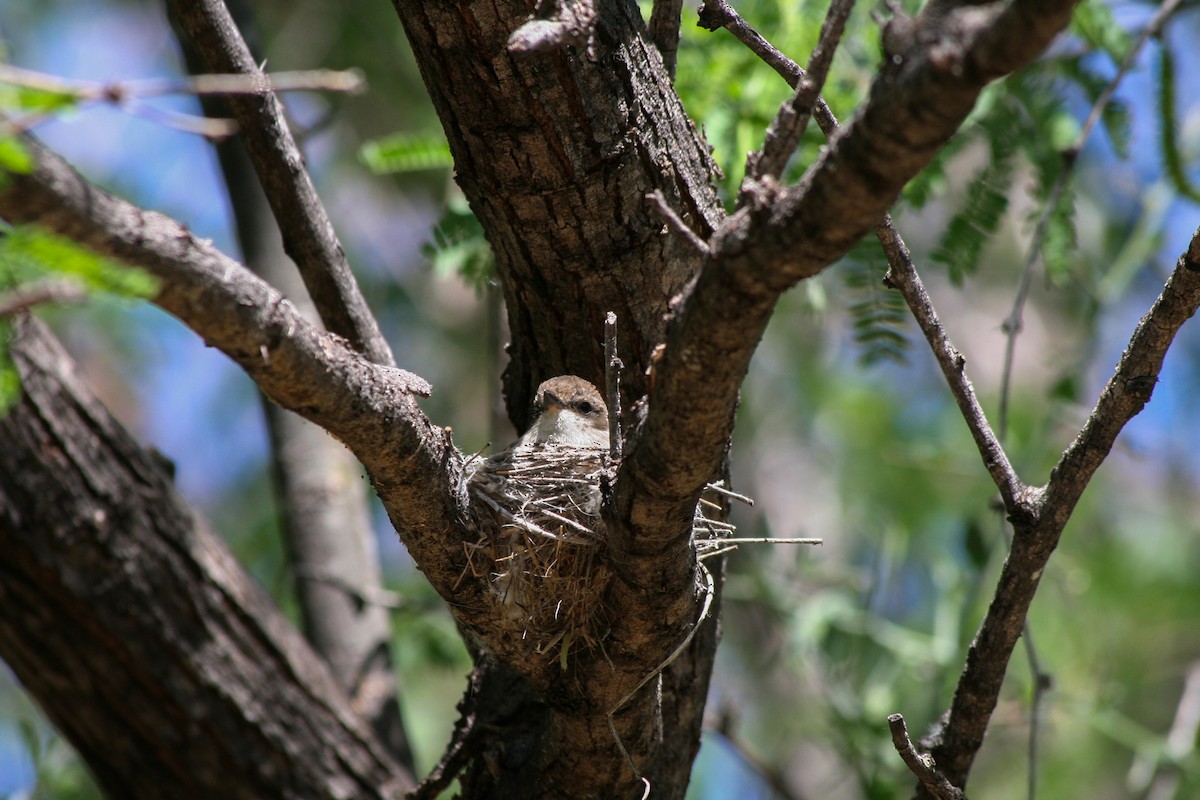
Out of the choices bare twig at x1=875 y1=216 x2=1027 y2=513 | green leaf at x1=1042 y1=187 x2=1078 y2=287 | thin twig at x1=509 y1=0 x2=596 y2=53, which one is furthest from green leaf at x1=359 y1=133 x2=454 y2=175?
green leaf at x1=1042 y1=187 x2=1078 y2=287

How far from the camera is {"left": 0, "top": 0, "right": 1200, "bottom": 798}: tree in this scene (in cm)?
166

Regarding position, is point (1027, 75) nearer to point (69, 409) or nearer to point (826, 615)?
point (826, 615)

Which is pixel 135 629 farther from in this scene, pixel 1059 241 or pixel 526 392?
pixel 1059 241

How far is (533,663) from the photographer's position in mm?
2793

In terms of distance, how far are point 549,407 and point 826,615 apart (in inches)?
99.6

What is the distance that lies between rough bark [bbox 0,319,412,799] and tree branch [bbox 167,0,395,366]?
1.07 m

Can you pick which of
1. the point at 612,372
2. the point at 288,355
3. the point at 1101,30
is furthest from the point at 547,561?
the point at 1101,30

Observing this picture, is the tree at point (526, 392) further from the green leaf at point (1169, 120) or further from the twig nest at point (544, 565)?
the green leaf at point (1169, 120)

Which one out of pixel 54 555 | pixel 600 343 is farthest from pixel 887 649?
pixel 54 555

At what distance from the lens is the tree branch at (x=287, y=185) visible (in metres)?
2.98

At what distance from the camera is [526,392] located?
3.30 metres

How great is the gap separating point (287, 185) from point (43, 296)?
208 centimetres

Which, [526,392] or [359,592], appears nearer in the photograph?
[526,392]

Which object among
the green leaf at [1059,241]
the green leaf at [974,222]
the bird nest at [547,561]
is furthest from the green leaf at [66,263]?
the green leaf at [1059,241]
